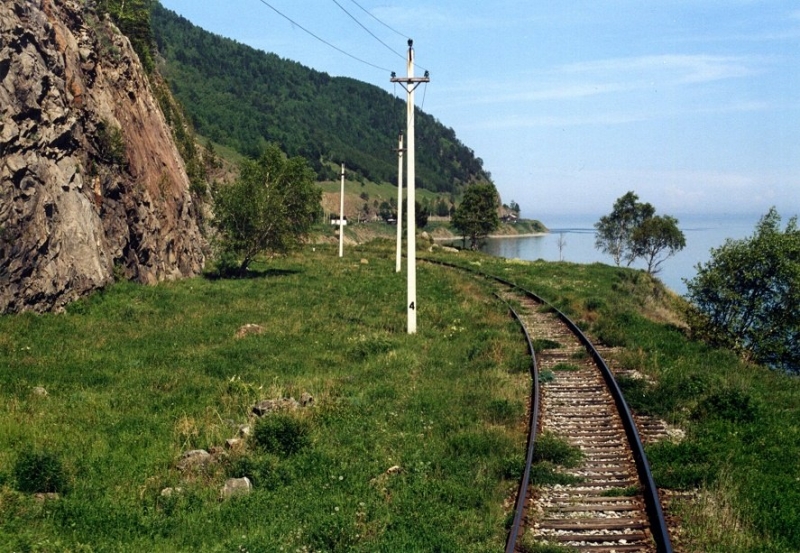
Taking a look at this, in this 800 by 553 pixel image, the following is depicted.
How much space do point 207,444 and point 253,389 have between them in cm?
310

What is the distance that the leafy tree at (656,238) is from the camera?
76.0 m

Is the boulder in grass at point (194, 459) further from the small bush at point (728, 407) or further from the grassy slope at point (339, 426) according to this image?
the small bush at point (728, 407)

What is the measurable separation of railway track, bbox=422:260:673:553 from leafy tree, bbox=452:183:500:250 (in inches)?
2728

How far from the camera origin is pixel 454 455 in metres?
11.0

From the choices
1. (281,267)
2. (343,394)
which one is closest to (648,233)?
(281,267)

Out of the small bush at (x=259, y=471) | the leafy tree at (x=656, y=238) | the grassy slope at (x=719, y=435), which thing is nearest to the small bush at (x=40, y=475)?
the small bush at (x=259, y=471)

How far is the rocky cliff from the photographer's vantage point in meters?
22.0

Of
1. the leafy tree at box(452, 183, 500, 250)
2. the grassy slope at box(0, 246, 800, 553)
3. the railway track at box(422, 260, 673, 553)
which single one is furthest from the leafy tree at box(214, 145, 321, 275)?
the leafy tree at box(452, 183, 500, 250)

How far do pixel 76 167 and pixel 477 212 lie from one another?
6466 centimetres

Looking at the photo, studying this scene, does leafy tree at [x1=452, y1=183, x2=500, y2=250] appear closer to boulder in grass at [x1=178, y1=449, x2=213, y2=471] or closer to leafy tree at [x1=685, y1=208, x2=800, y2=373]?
Result: leafy tree at [x1=685, y1=208, x2=800, y2=373]

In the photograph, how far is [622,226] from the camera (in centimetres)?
8381

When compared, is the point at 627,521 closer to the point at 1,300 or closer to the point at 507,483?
the point at 507,483

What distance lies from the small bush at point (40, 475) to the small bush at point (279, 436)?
9.60 ft

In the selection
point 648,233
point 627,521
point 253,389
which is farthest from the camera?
point 648,233
